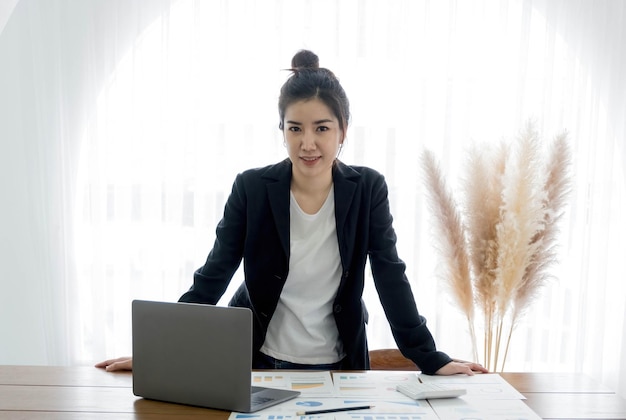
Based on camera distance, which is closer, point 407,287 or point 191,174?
point 407,287

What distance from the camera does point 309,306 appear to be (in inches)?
74.8

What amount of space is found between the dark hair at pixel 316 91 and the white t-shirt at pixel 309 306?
1.13 feet

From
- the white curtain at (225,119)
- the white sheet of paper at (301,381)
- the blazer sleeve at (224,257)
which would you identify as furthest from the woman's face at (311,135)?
the white curtain at (225,119)

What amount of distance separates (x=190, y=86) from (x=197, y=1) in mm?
418

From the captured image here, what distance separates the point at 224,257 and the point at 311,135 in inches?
18.0

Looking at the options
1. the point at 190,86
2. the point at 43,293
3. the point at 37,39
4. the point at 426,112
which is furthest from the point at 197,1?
the point at 43,293

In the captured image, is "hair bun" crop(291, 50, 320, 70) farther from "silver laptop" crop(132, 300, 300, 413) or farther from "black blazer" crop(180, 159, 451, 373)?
"silver laptop" crop(132, 300, 300, 413)

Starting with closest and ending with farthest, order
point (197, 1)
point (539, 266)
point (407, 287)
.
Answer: point (407, 287), point (539, 266), point (197, 1)

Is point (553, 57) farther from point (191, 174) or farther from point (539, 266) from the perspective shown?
point (191, 174)

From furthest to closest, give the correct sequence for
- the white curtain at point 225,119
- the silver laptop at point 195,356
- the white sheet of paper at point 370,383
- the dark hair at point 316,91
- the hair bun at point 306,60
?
the white curtain at point 225,119 < the hair bun at point 306,60 < the dark hair at point 316,91 < the white sheet of paper at point 370,383 < the silver laptop at point 195,356

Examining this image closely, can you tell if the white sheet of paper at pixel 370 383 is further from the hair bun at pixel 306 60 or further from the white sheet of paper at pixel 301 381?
the hair bun at pixel 306 60

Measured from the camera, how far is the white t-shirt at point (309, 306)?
1899 millimetres

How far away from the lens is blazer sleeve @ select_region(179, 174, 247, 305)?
192cm

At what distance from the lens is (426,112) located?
10.8 ft
